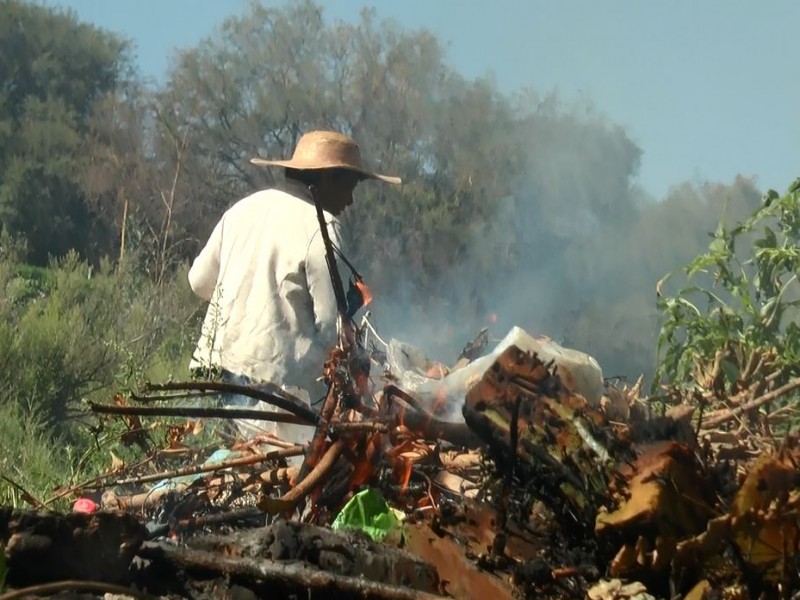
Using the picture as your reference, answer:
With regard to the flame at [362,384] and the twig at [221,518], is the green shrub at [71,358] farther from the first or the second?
the flame at [362,384]

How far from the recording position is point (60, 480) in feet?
14.8

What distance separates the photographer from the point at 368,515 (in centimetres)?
277

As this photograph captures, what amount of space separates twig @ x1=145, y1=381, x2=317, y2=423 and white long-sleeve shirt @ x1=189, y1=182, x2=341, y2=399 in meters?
1.47

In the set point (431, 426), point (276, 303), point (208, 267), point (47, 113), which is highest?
point (47, 113)

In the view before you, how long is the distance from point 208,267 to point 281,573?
9.86ft

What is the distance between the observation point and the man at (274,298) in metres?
4.55

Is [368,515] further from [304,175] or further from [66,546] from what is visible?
[304,175]

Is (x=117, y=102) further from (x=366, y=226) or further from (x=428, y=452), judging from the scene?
(x=428, y=452)

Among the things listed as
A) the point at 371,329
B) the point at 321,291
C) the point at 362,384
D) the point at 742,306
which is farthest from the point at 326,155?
the point at 362,384

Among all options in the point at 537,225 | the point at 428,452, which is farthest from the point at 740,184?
the point at 428,452

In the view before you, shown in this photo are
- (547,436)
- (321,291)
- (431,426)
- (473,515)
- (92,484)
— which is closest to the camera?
(547,436)

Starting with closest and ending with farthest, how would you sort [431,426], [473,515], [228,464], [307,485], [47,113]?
[473,515], [307,485], [431,426], [228,464], [47,113]

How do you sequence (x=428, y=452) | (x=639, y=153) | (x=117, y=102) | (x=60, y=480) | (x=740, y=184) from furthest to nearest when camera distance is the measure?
(x=117, y=102) → (x=639, y=153) → (x=740, y=184) → (x=60, y=480) → (x=428, y=452)

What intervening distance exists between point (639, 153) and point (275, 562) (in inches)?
781
